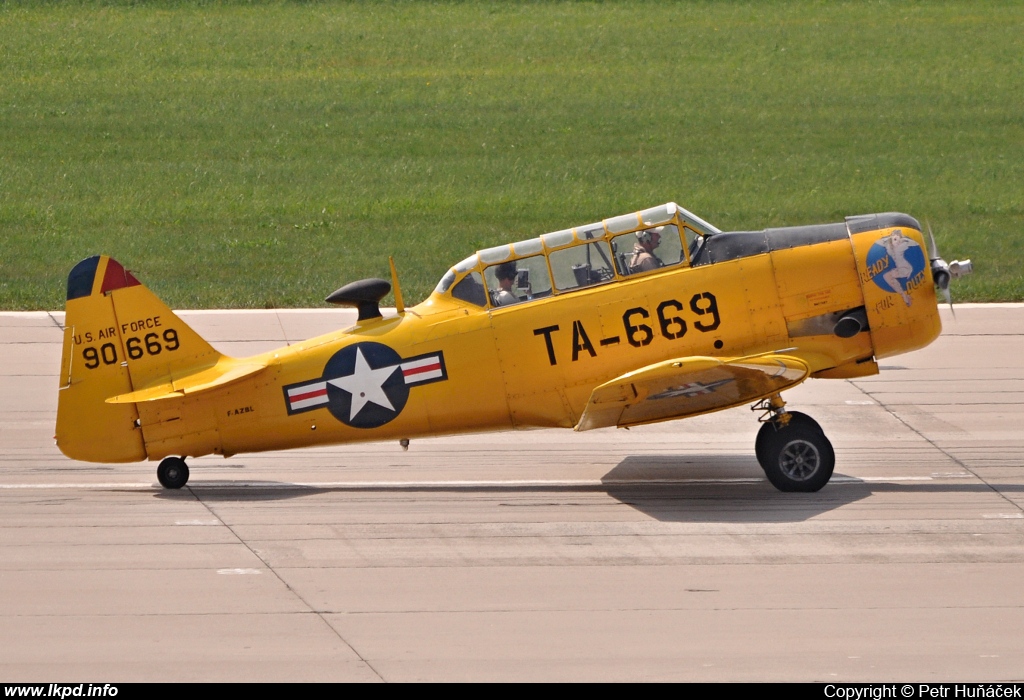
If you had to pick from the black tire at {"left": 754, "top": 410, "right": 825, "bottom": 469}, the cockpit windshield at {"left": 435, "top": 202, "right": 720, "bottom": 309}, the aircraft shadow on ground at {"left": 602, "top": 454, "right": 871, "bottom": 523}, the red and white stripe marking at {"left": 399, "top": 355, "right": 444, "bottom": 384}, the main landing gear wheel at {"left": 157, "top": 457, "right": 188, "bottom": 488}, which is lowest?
the aircraft shadow on ground at {"left": 602, "top": 454, "right": 871, "bottom": 523}

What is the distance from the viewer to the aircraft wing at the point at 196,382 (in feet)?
38.5

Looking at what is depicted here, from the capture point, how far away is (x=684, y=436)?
47.1ft

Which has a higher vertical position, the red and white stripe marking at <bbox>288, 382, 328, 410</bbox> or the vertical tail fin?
the vertical tail fin

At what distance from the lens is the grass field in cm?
2358

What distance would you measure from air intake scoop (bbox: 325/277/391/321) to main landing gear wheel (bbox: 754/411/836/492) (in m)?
3.85

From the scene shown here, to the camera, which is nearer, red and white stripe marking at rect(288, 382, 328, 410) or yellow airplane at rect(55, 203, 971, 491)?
yellow airplane at rect(55, 203, 971, 491)

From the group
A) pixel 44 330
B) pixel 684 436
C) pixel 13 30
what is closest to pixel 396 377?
pixel 684 436

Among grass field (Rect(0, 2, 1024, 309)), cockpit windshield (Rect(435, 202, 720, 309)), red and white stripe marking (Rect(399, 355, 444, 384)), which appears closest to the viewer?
red and white stripe marking (Rect(399, 355, 444, 384))

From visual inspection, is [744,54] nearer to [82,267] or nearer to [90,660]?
[82,267]

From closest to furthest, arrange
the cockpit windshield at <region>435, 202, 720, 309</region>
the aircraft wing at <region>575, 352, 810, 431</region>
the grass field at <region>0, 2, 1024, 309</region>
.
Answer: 1. the aircraft wing at <region>575, 352, 810, 431</region>
2. the cockpit windshield at <region>435, 202, 720, 309</region>
3. the grass field at <region>0, 2, 1024, 309</region>

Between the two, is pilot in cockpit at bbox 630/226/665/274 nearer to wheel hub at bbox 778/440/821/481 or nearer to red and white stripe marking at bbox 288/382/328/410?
wheel hub at bbox 778/440/821/481

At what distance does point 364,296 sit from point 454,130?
18930mm

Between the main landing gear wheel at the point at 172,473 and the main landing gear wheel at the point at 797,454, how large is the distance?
5442 mm

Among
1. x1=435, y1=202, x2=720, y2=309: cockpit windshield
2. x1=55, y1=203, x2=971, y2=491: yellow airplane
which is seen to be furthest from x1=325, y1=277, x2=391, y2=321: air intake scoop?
x1=435, y1=202, x2=720, y2=309: cockpit windshield
